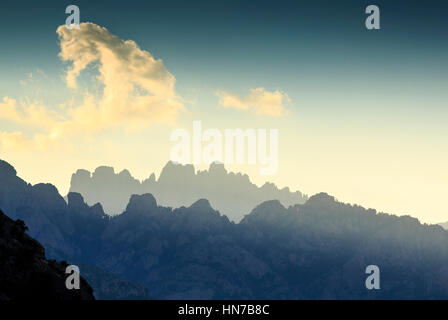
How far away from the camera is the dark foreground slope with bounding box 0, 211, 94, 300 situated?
10512cm

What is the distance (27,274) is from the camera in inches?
4269

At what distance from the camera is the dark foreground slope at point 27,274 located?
105125 millimetres
